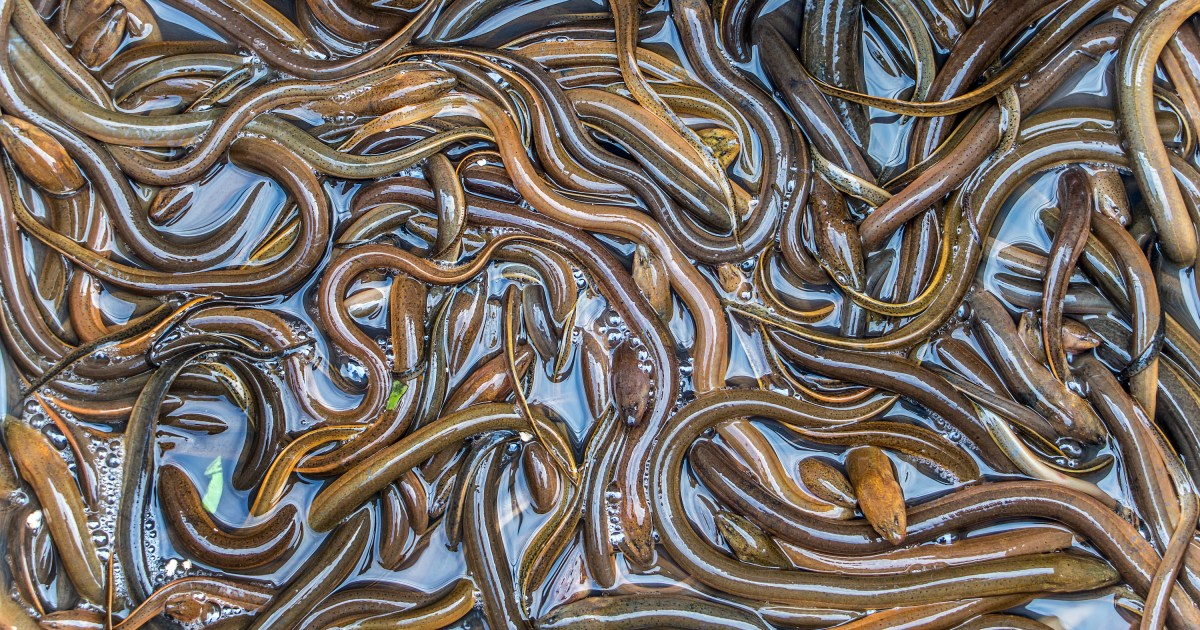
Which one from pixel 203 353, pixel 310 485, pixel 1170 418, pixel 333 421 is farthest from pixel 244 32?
pixel 1170 418

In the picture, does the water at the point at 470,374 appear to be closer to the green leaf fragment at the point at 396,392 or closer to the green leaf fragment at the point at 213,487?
the green leaf fragment at the point at 213,487

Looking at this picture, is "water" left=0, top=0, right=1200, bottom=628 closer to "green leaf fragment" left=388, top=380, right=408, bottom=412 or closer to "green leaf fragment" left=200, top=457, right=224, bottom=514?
"green leaf fragment" left=200, top=457, right=224, bottom=514

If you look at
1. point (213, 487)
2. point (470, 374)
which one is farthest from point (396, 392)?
point (213, 487)

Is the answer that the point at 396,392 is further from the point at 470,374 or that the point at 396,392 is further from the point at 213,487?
the point at 213,487

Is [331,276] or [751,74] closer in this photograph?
[331,276]

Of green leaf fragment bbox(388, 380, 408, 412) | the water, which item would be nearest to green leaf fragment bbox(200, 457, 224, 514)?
the water

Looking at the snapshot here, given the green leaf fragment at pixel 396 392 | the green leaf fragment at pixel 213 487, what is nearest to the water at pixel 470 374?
the green leaf fragment at pixel 213 487

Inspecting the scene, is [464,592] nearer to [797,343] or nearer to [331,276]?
[331,276]
